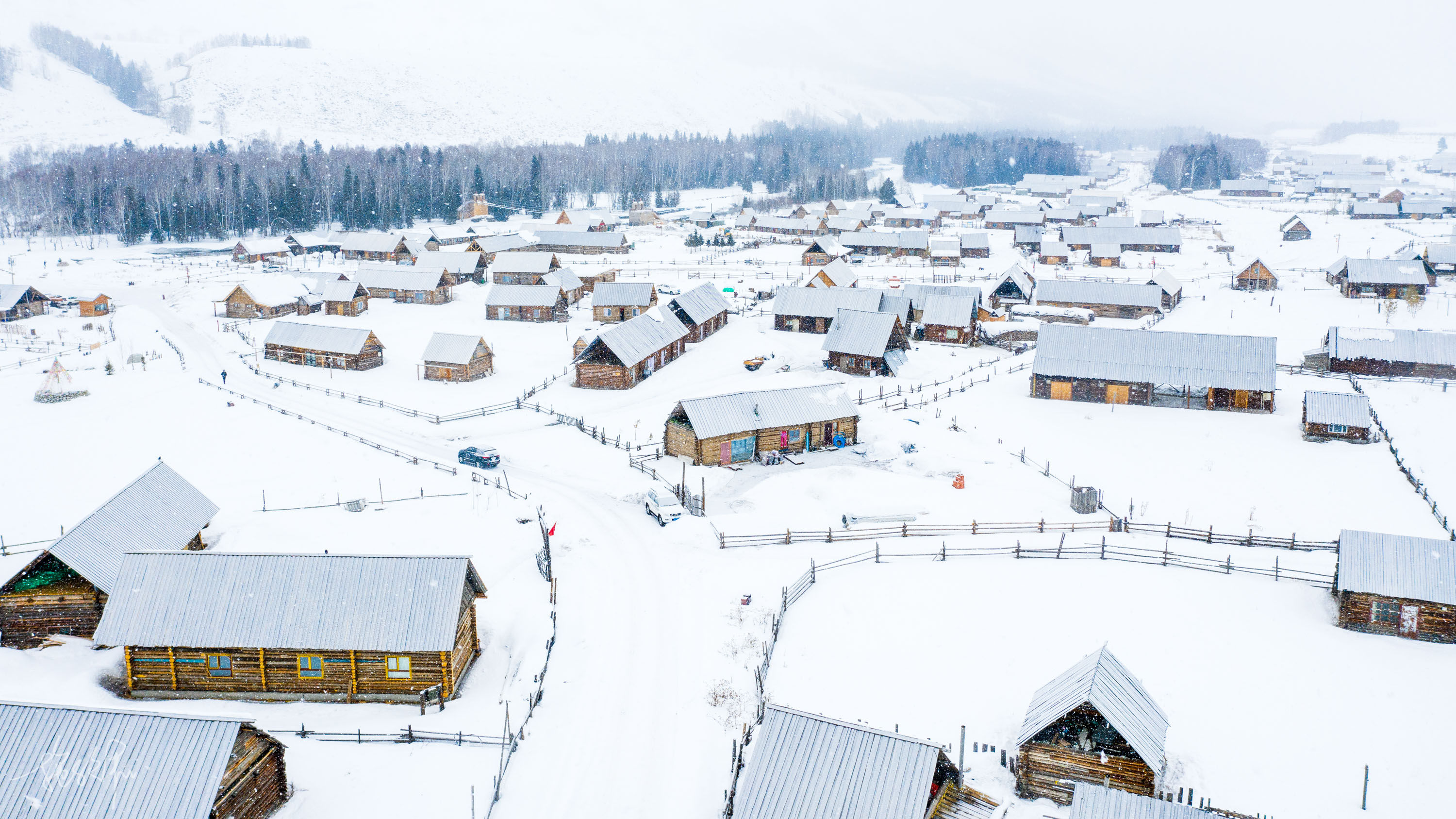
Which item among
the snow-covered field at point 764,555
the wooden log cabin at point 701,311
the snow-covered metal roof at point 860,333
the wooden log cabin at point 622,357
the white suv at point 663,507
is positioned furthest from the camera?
the wooden log cabin at point 701,311

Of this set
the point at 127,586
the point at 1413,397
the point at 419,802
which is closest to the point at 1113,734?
the point at 419,802

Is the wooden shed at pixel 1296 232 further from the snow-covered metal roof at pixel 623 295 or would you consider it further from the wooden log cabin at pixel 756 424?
the wooden log cabin at pixel 756 424

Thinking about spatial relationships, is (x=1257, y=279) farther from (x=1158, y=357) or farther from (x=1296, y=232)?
(x=1158, y=357)

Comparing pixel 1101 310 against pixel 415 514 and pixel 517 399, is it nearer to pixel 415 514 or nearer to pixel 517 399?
pixel 517 399

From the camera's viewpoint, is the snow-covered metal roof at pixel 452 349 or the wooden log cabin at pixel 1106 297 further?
the wooden log cabin at pixel 1106 297

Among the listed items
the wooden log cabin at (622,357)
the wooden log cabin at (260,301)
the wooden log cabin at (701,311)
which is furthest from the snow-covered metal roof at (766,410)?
the wooden log cabin at (260,301)

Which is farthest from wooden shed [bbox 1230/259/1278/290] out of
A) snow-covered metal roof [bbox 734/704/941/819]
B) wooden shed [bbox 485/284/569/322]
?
snow-covered metal roof [bbox 734/704/941/819]
